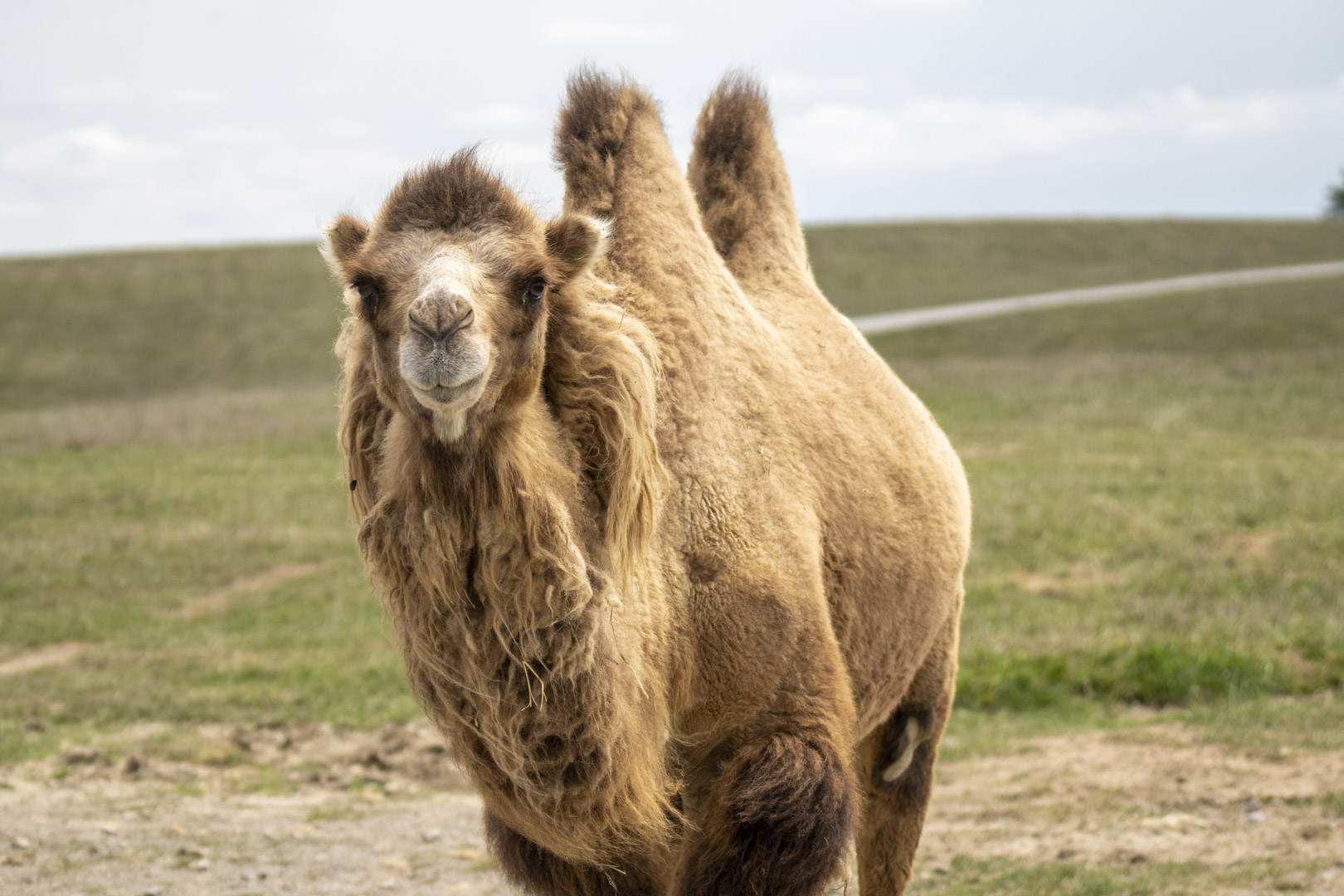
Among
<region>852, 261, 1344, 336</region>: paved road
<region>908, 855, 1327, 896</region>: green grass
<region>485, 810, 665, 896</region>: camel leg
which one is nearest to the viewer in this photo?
<region>485, 810, 665, 896</region>: camel leg

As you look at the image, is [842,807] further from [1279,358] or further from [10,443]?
[1279,358]

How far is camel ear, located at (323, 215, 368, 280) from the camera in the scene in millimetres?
3645

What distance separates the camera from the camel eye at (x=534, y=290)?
3.38 meters

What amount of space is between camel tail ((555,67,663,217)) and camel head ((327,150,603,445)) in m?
0.87

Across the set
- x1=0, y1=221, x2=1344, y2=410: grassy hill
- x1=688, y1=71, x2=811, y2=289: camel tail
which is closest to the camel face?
x1=688, y1=71, x2=811, y2=289: camel tail

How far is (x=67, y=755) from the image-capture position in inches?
316

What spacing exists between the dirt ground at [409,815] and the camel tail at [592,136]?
11.2 feet

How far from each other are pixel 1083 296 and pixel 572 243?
4136cm

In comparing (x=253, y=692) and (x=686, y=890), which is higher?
(x=686, y=890)

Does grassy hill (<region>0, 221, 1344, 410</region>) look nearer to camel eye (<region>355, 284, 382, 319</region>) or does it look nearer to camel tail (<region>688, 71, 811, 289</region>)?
camel tail (<region>688, 71, 811, 289</region>)

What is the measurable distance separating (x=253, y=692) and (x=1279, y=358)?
2159 cm

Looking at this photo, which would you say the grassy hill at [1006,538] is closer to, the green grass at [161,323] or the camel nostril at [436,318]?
the camel nostril at [436,318]

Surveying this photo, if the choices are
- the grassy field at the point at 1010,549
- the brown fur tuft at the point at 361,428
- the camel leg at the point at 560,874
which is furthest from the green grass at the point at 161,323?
the brown fur tuft at the point at 361,428

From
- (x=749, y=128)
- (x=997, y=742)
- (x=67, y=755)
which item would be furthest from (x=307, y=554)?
(x=749, y=128)
